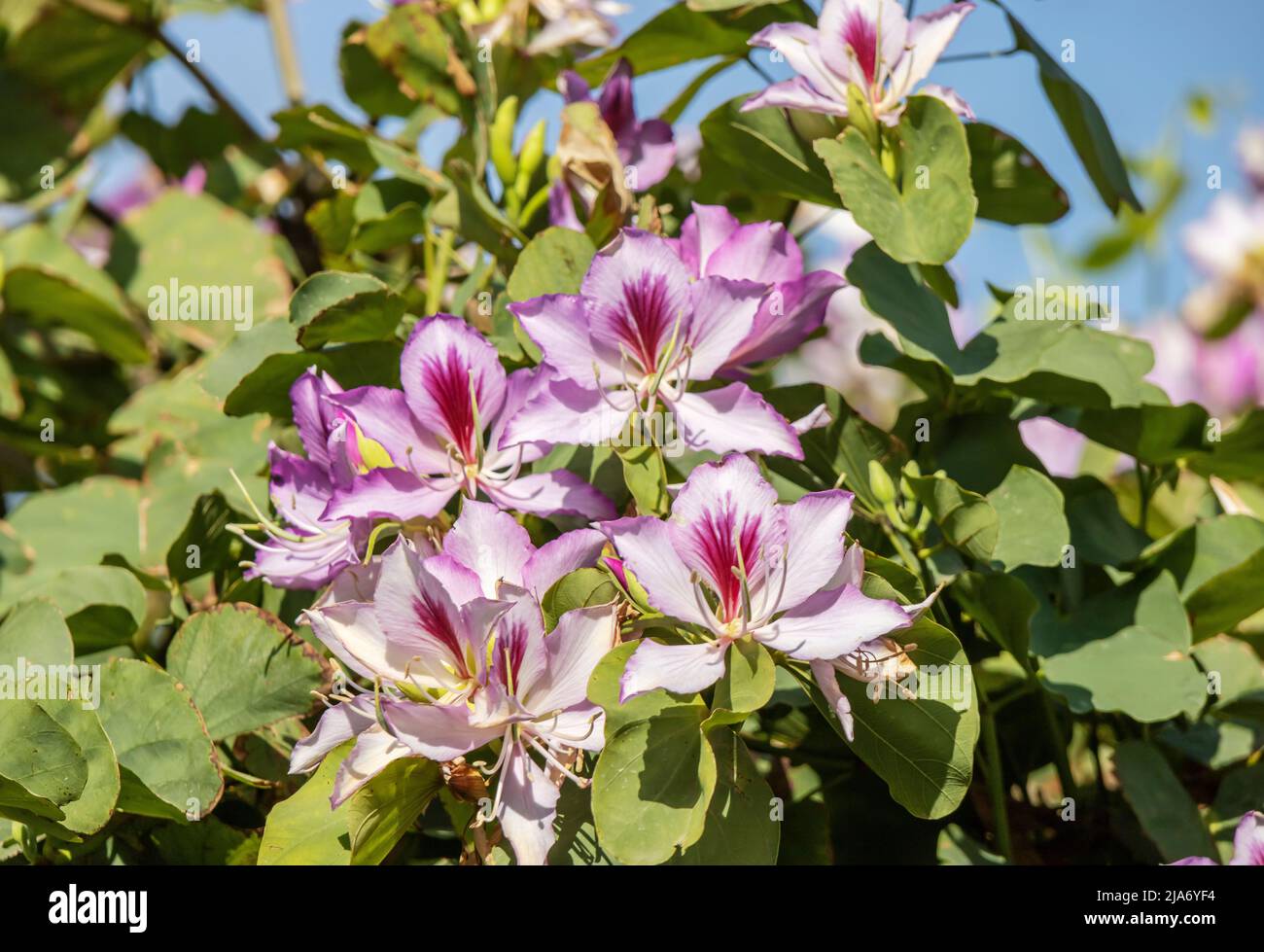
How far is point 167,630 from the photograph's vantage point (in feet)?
3.08

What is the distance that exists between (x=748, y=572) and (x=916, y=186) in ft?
1.04

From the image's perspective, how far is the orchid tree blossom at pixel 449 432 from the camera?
0.70 m

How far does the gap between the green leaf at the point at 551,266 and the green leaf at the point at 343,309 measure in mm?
82

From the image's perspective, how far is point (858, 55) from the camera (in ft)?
2.65

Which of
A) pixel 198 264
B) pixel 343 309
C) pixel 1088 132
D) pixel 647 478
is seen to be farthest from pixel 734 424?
pixel 198 264

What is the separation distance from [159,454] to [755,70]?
0.59m

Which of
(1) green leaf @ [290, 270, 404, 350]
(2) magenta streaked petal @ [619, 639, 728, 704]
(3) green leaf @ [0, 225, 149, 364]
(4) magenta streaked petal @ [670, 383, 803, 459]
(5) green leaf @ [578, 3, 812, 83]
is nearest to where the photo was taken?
(2) magenta streaked petal @ [619, 639, 728, 704]

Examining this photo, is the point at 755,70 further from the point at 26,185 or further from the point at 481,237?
the point at 26,185

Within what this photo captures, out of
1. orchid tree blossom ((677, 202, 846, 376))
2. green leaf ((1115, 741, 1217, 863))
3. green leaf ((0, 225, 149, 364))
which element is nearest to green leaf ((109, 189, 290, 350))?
green leaf ((0, 225, 149, 364))

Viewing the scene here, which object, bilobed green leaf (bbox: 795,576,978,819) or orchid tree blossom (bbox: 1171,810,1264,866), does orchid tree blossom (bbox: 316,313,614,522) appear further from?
orchid tree blossom (bbox: 1171,810,1264,866)

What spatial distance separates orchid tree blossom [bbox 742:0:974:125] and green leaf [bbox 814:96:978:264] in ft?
0.05

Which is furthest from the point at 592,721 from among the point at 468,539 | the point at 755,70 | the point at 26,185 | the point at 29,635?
the point at 26,185

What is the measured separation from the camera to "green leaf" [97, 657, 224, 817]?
709mm

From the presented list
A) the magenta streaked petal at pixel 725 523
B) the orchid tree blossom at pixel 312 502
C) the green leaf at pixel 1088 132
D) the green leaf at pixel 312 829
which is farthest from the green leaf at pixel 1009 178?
the green leaf at pixel 312 829
